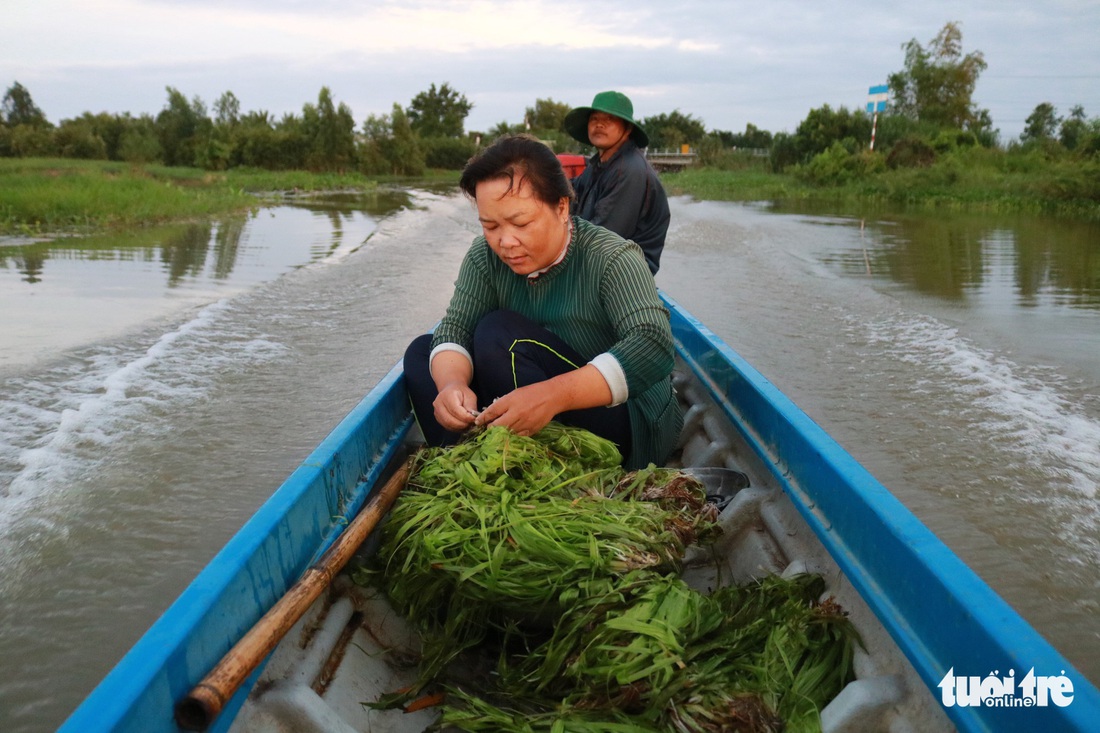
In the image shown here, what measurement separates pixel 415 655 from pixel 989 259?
1118cm

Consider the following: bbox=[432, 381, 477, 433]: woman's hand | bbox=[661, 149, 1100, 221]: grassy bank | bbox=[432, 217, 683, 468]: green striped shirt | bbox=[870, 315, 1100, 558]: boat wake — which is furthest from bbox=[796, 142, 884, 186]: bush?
bbox=[432, 381, 477, 433]: woman's hand

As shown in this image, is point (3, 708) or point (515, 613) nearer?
point (515, 613)

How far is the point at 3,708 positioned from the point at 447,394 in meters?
1.55

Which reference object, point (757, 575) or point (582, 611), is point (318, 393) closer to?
point (757, 575)

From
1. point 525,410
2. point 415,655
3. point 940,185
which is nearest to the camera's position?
point 415,655

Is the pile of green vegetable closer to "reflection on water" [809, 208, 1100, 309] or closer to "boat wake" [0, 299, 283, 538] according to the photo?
"boat wake" [0, 299, 283, 538]

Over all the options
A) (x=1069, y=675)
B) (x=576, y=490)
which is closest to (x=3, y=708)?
(x=576, y=490)

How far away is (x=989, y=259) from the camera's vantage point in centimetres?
1088

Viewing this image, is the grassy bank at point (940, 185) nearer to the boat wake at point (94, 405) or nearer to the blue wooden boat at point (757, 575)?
the boat wake at point (94, 405)

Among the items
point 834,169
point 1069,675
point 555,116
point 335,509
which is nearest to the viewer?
point 1069,675

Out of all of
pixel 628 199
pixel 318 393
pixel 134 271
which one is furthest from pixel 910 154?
pixel 318 393

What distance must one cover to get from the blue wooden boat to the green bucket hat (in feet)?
6.65

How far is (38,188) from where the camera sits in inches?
611

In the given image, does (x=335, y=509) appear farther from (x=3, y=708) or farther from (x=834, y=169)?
(x=834, y=169)
